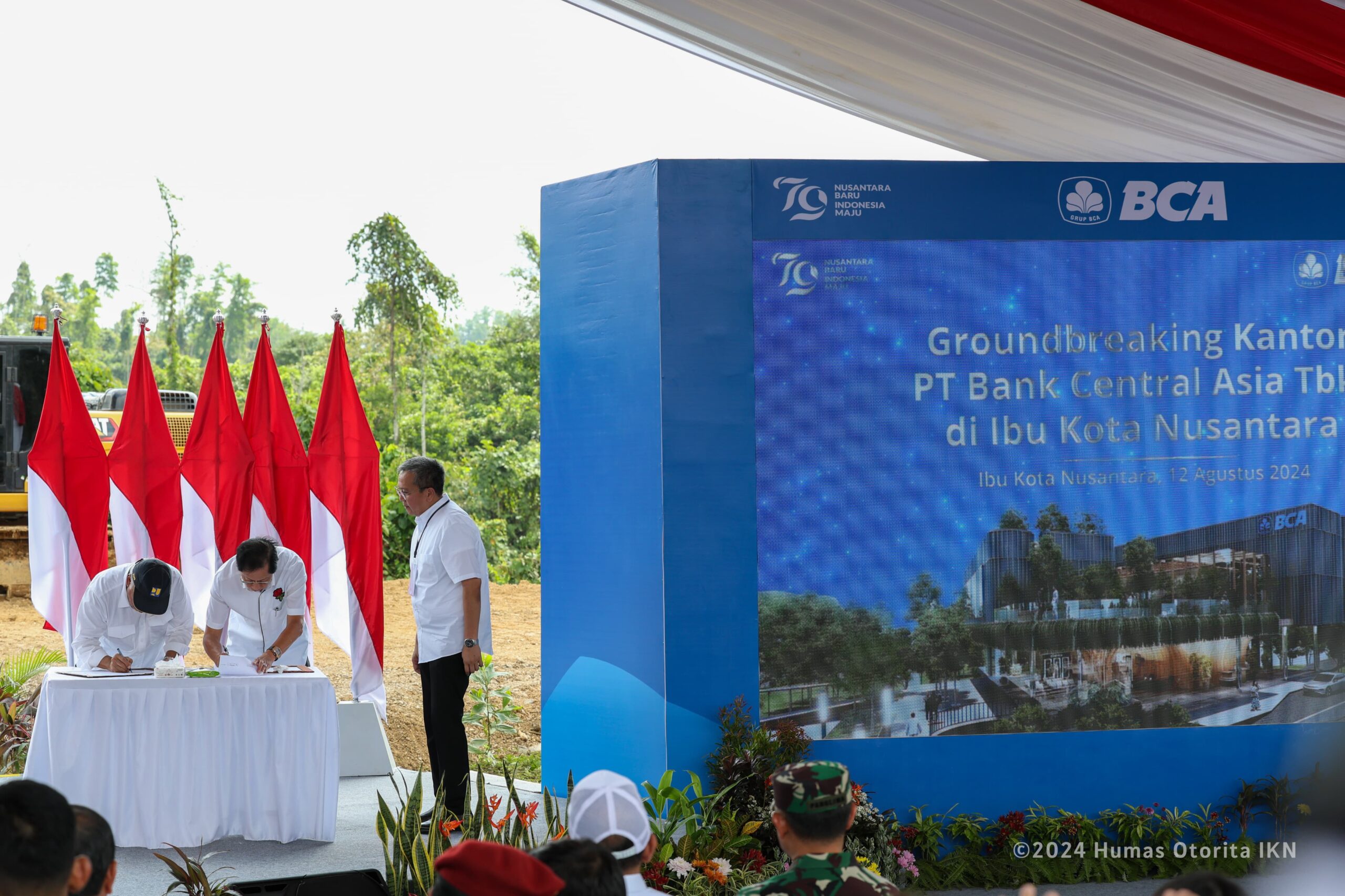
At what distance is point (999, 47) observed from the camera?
4609 millimetres

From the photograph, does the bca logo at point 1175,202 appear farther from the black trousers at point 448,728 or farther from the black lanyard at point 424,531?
the black trousers at point 448,728

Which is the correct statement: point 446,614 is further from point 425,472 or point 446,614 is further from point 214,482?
point 214,482

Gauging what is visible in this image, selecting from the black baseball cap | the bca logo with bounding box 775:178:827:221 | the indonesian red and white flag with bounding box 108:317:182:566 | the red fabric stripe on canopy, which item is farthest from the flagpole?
the red fabric stripe on canopy

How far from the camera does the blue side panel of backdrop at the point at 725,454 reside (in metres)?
4.71

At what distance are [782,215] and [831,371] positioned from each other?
2.17 ft

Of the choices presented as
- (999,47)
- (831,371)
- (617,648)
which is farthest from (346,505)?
(999,47)

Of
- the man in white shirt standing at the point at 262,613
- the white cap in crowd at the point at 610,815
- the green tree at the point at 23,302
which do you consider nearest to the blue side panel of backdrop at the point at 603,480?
the man in white shirt standing at the point at 262,613

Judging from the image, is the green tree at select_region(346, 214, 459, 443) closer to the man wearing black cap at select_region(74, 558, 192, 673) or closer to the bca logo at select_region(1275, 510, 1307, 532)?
the man wearing black cap at select_region(74, 558, 192, 673)

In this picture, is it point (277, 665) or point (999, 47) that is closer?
point (999, 47)

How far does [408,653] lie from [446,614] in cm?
721

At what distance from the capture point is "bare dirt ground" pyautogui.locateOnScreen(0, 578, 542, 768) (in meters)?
9.09

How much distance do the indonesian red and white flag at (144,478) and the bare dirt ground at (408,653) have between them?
6.55 ft

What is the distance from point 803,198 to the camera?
481 cm

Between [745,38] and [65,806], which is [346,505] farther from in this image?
[65,806]
